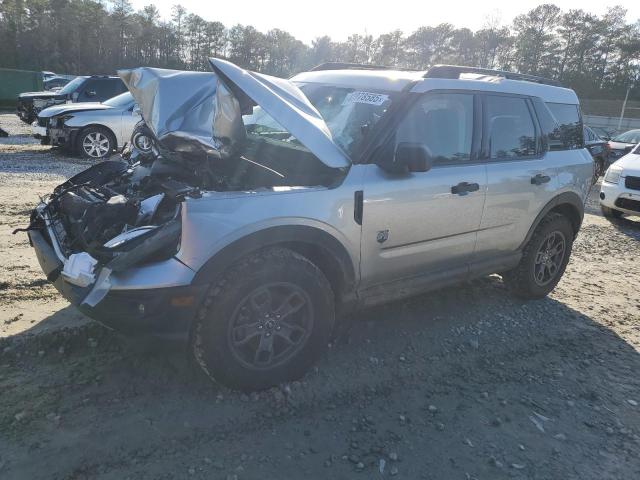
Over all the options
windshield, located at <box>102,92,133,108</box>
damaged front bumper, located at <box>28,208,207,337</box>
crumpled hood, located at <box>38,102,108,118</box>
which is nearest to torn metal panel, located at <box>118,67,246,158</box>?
damaged front bumper, located at <box>28,208,207,337</box>

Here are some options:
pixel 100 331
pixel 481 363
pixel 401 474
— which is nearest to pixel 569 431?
pixel 481 363

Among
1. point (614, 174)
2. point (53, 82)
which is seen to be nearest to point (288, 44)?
point (53, 82)

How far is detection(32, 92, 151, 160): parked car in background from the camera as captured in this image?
33.7ft

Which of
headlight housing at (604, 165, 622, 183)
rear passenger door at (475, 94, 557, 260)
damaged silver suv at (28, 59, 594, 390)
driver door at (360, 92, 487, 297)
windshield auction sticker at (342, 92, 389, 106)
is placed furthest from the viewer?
headlight housing at (604, 165, 622, 183)

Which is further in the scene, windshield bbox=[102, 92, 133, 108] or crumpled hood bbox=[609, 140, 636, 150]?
crumpled hood bbox=[609, 140, 636, 150]

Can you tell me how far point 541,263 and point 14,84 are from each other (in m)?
32.4

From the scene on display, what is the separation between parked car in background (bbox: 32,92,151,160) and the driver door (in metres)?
8.35

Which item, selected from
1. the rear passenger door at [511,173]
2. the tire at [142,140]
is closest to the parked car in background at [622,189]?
the rear passenger door at [511,173]

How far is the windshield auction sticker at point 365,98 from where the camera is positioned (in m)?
3.48

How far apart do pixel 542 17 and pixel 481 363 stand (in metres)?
76.7

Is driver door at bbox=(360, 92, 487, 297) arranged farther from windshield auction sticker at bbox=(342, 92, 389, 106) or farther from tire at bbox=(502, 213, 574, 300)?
tire at bbox=(502, 213, 574, 300)

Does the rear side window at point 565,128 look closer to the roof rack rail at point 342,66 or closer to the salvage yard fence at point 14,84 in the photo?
the roof rack rail at point 342,66

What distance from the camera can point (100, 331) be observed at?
3.46 metres

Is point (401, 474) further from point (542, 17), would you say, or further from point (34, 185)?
point (542, 17)
